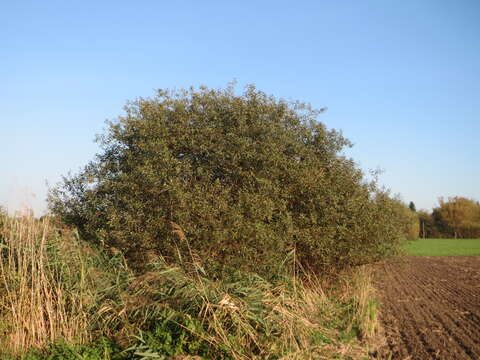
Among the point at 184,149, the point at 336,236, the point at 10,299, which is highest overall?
the point at 184,149

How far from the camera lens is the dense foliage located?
7094 cm

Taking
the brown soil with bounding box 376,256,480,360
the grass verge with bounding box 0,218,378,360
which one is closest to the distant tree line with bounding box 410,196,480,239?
the brown soil with bounding box 376,256,480,360

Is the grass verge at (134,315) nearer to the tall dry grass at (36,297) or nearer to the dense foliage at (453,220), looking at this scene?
the tall dry grass at (36,297)

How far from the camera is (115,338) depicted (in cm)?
740

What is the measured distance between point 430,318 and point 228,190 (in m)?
7.17

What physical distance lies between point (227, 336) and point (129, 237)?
17.3 feet

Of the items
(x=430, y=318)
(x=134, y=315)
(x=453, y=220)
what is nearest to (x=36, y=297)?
(x=134, y=315)

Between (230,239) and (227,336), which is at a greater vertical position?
(230,239)

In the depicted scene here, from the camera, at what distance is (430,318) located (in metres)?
12.3

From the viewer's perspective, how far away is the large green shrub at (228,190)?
35.0 feet

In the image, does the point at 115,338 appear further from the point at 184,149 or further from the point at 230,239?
the point at 184,149

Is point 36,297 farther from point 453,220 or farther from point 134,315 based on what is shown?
point 453,220

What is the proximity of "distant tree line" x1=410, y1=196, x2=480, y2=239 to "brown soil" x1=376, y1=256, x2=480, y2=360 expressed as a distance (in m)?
55.9

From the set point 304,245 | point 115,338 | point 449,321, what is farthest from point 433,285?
point 115,338
